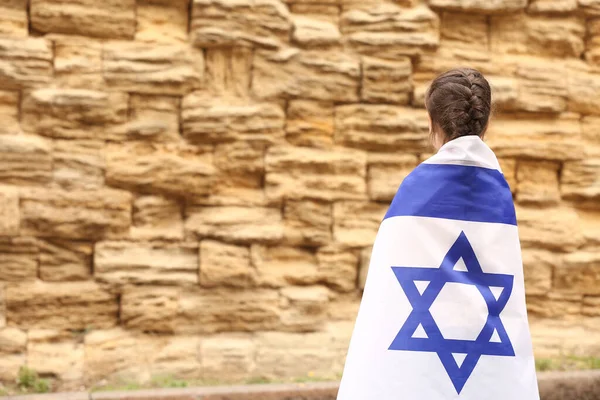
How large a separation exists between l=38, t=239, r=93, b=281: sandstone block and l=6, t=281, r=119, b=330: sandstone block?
5 centimetres

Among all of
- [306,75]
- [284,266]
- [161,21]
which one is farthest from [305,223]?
[161,21]

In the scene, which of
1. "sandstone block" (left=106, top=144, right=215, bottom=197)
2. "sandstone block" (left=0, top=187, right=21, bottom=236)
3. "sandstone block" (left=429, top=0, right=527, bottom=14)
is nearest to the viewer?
"sandstone block" (left=0, top=187, right=21, bottom=236)

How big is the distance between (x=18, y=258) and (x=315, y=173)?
6.44 feet

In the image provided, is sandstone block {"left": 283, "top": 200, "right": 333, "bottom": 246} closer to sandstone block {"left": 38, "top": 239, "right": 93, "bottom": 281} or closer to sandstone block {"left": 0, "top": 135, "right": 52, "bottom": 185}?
sandstone block {"left": 38, "top": 239, "right": 93, "bottom": 281}

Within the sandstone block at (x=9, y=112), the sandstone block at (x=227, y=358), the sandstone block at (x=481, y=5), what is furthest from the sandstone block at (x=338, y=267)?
the sandstone block at (x=9, y=112)

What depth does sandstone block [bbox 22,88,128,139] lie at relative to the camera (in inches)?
191

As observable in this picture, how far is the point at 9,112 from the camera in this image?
4.88 meters

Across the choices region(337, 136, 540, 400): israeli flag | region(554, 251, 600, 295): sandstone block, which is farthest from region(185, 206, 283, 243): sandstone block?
region(337, 136, 540, 400): israeli flag

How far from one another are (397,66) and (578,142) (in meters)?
1.46

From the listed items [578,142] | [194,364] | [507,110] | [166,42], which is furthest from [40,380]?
[578,142]

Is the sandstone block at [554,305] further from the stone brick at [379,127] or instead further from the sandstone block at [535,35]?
the sandstone block at [535,35]

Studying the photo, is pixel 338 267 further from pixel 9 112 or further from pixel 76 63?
pixel 9 112

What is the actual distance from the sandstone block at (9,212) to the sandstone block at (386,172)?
2.29 metres

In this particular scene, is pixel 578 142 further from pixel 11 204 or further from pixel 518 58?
pixel 11 204
